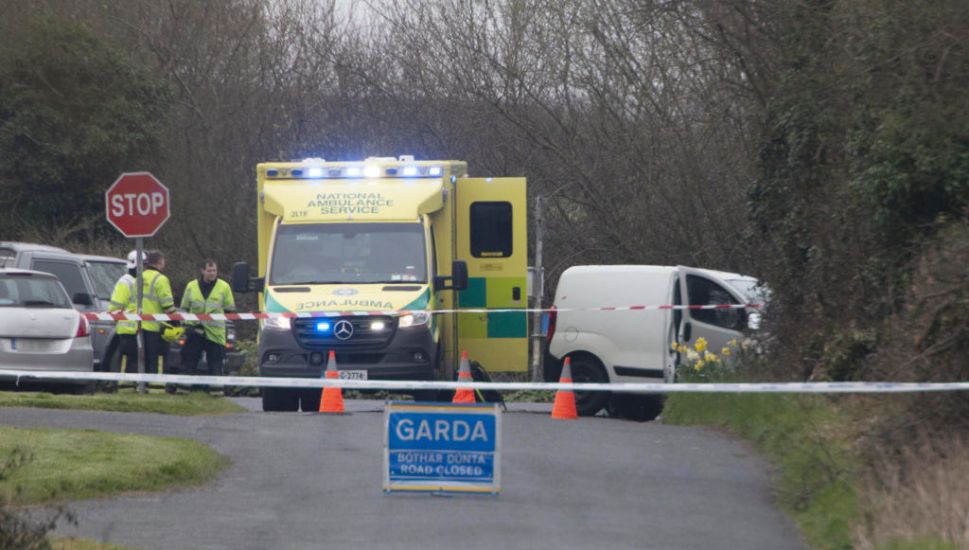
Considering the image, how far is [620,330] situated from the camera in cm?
1802

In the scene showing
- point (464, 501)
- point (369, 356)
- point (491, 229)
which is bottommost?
point (464, 501)

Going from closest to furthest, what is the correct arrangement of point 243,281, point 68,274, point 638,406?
point 243,281 < point 638,406 < point 68,274

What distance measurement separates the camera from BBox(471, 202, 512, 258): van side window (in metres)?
18.3

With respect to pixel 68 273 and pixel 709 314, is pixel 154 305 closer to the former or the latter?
pixel 68 273

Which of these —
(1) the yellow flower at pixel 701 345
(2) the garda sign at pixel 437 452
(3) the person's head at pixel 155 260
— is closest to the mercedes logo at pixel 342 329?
(3) the person's head at pixel 155 260

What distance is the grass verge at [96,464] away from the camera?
33.7ft

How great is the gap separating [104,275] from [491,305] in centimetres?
690

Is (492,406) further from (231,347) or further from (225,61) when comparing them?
(225,61)

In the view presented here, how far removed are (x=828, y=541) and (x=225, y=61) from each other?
1204 inches

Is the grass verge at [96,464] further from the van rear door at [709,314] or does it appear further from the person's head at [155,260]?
the van rear door at [709,314]

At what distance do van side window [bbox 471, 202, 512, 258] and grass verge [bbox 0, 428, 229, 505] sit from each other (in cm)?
610

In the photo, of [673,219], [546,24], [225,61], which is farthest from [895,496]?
[225,61]

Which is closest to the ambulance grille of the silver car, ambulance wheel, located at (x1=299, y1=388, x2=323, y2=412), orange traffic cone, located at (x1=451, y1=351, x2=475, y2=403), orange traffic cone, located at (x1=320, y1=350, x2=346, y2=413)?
orange traffic cone, located at (x1=320, y1=350, x2=346, y2=413)

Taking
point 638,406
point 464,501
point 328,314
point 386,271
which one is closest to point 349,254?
point 386,271
